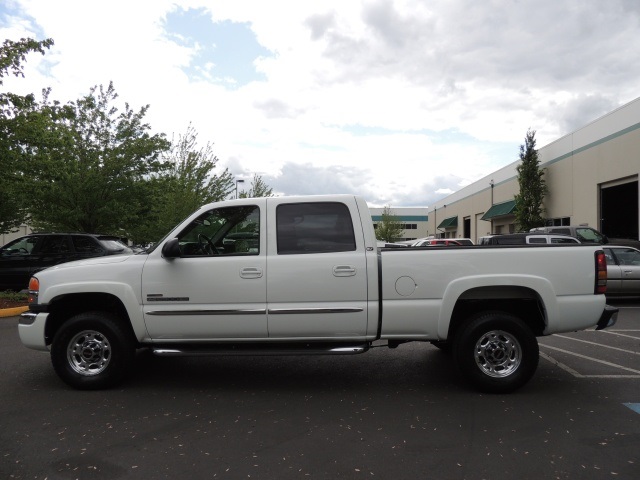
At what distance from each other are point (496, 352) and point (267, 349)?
7.60 feet

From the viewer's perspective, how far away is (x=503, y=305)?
209 inches

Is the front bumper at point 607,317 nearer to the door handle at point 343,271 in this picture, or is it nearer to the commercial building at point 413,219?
the door handle at point 343,271

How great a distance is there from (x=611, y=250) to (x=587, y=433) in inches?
375

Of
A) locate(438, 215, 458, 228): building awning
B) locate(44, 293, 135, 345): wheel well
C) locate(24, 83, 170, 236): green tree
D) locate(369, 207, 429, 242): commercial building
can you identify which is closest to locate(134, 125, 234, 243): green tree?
locate(24, 83, 170, 236): green tree

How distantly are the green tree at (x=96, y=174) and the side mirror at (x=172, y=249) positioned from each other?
10.6 metres

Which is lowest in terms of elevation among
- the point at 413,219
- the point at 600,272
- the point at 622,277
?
the point at 622,277

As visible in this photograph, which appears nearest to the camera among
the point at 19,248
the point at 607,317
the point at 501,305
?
the point at 607,317

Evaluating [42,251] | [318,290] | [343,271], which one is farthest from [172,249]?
[42,251]

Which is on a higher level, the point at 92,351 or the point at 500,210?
the point at 500,210

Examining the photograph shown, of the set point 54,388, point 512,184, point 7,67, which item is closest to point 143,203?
point 7,67

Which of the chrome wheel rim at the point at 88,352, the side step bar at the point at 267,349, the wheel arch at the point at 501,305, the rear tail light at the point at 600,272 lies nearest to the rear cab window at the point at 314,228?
the side step bar at the point at 267,349

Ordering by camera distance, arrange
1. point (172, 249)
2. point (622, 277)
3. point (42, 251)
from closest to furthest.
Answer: point (172, 249) < point (622, 277) < point (42, 251)

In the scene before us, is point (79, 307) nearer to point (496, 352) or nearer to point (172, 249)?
point (172, 249)

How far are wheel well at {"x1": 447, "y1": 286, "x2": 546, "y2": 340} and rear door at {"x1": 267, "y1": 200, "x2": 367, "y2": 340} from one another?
1086 millimetres
